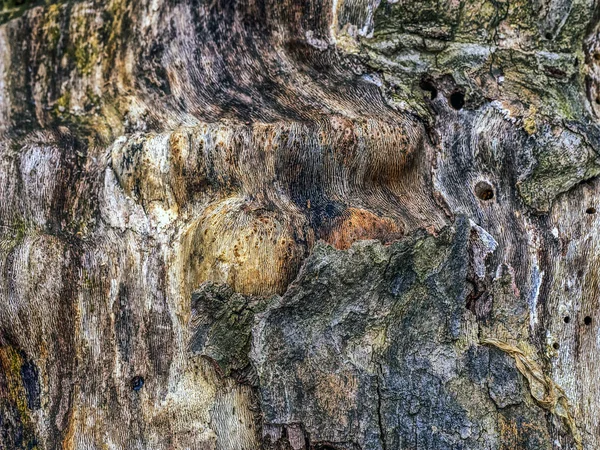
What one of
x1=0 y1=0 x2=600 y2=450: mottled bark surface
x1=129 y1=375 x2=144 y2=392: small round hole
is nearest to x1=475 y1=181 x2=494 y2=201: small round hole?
x1=0 y1=0 x2=600 y2=450: mottled bark surface

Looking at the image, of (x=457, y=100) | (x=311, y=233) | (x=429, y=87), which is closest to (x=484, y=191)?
(x=457, y=100)

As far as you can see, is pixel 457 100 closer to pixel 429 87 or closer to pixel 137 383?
pixel 429 87

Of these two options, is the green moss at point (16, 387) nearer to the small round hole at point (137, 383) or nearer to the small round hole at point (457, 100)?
the small round hole at point (137, 383)

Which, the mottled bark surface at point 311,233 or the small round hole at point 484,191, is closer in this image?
the mottled bark surface at point 311,233

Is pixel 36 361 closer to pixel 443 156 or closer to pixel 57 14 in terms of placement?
pixel 57 14

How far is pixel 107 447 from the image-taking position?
2238mm

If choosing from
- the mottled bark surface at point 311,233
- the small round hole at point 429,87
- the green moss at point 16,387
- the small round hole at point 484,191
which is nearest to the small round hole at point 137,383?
the mottled bark surface at point 311,233

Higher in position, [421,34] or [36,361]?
[421,34]

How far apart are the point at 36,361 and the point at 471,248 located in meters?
1.78

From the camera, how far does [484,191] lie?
2.48m

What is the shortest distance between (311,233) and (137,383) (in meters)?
0.89

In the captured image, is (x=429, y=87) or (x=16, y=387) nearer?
(x=16, y=387)

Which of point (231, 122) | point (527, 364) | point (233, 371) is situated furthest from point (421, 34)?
point (233, 371)

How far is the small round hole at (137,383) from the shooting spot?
2.26 meters
